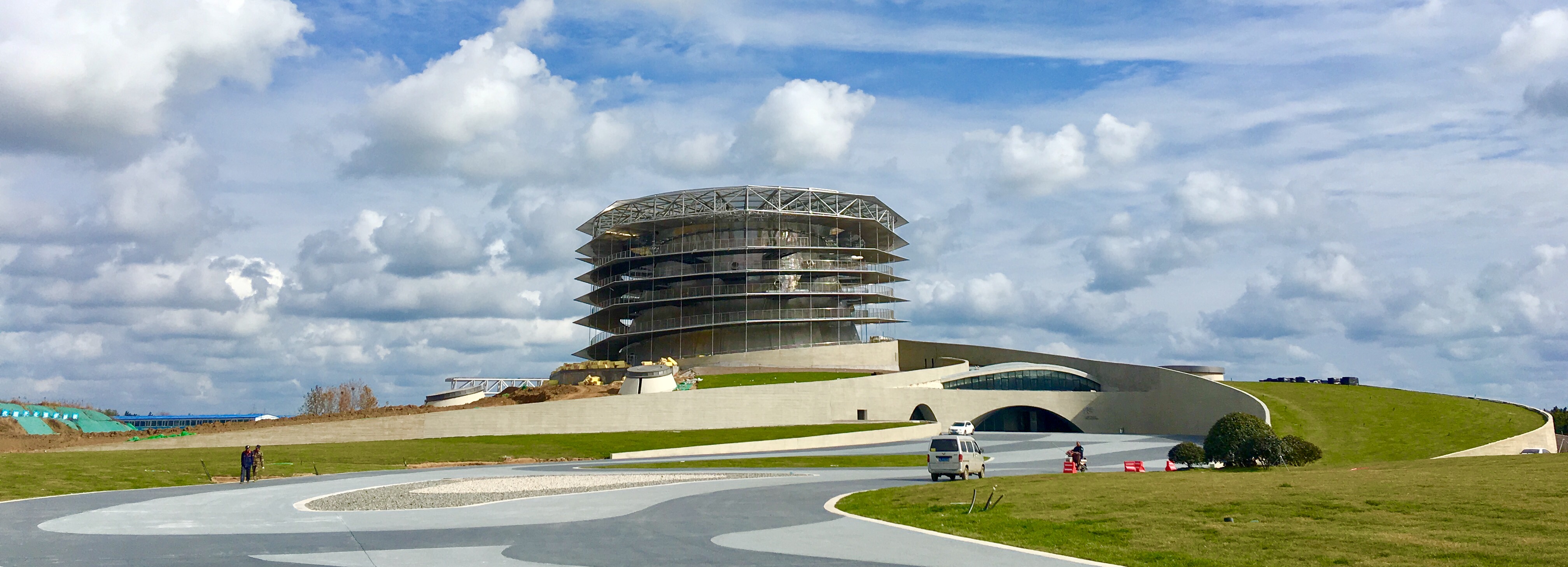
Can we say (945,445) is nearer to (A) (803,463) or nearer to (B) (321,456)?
(A) (803,463)

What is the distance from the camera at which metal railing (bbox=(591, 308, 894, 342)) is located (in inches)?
3780

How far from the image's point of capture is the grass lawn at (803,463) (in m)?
46.9

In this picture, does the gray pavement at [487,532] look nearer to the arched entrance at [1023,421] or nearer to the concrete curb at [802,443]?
the concrete curb at [802,443]

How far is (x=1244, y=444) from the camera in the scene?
108 feet

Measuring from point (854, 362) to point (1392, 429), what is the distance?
155 feet

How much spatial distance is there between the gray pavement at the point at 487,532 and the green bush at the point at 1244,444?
11.1m

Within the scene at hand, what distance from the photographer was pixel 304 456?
4922 cm

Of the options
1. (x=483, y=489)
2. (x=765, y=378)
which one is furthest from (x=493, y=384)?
(x=483, y=489)

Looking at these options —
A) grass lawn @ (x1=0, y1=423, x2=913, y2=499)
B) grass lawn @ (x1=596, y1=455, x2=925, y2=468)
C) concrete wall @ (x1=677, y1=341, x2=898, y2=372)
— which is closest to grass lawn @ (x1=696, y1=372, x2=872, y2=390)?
concrete wall @ (x1=677, y1=341, x2=898, y2=372)

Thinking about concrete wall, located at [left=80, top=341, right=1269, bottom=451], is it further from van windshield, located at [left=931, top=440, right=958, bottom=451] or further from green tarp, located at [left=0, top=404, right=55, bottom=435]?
van windshield, located at [left=931, top=440, right=958, bottom=451]

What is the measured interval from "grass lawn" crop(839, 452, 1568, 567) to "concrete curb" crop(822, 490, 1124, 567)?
0.91 feet

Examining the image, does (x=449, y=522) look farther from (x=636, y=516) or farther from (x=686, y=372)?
(x=686, y=372)

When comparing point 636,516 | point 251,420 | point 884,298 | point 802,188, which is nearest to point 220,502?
point 636,516

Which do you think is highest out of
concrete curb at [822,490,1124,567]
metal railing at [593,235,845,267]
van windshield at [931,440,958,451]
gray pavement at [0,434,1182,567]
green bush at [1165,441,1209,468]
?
metal railing at [593,235,845,267]
